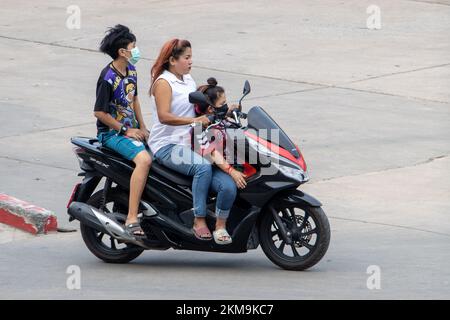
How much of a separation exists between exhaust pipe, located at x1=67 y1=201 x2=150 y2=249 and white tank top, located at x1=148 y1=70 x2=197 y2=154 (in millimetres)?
631

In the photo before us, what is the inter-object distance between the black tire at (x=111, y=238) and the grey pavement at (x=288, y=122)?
0.11m


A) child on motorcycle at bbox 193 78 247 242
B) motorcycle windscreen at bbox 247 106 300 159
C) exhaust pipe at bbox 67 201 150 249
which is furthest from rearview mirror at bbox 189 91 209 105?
exhaust pipe at bbox 67 201 150 249

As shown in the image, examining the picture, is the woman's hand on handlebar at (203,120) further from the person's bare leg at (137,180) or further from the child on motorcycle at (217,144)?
the person's bare leg at (137,180)

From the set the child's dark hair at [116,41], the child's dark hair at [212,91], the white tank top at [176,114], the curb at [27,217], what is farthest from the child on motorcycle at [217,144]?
the curb at [27,217]

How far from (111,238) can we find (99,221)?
1.23 feet

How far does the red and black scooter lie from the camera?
9070 mm

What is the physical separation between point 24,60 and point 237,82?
324cm

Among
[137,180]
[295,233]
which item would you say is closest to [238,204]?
[295,233]

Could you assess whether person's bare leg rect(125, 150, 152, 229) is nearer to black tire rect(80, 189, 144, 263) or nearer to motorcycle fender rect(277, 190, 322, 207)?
black tire rect(80, 189, 144, 263)

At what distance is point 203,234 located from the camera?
30.3 feet

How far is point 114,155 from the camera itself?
9.45 metres

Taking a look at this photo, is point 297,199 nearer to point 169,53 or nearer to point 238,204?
point 238,204

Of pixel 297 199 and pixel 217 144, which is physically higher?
pixel 217 144

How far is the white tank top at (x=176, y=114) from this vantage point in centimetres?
928
